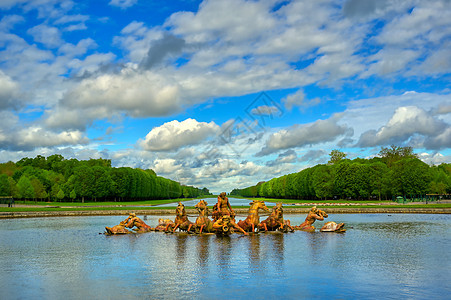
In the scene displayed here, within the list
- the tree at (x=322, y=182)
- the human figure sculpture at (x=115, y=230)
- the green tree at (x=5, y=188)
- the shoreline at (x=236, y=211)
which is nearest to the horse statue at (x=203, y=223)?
the human figure sculpture at (x=115, y=230)

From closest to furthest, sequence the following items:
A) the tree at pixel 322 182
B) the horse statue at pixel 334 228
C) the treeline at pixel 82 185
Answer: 1. the horse statue at pixel 334 228
2. the treeline at pixel 82 185
3. the tree at pixel 322 182

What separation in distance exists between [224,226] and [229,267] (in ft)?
35.3

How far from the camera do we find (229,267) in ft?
49.0

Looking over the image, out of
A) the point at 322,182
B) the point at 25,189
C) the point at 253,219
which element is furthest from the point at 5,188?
the point at 253,219

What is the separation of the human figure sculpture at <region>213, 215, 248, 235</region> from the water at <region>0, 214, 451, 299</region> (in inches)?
57.6

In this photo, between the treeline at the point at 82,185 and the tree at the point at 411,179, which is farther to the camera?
the treeline at the point at 82,185

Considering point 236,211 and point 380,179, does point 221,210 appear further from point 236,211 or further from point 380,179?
point 380,179

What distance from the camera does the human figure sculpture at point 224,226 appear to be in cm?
2572

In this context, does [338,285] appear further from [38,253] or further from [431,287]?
[38,253]

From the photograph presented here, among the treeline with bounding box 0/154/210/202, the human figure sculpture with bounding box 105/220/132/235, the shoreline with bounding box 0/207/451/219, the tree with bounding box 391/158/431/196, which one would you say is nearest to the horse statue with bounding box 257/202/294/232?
the human figure sculpture with bounding box 105/220/132/235

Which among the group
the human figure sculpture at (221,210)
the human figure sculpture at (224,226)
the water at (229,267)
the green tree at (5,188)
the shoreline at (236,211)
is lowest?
the shoreline at (236,211)

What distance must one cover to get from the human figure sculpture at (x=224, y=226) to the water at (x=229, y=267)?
4.80 ft

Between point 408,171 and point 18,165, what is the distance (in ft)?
479

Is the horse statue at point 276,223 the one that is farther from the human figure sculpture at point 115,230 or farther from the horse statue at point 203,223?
the human figure sculpture at point 115,230
